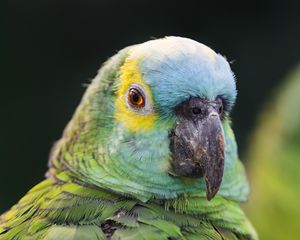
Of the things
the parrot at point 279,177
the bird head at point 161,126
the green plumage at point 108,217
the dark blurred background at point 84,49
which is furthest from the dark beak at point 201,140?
the dark blurred background at point 84,49

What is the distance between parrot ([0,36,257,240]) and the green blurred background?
2.48 m

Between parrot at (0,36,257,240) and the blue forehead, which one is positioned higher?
the blue forehead

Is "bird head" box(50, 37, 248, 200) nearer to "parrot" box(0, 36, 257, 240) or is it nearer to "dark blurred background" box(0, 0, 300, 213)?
"parrot" box(0, 36, 257, 240)

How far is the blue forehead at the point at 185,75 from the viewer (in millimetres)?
1585

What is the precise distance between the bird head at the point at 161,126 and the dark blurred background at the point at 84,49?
244 centimetres

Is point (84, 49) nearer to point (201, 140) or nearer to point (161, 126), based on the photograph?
point (161, 126)

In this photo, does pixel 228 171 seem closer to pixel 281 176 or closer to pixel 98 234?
pixel 98 234

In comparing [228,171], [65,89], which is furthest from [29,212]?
[65,89]

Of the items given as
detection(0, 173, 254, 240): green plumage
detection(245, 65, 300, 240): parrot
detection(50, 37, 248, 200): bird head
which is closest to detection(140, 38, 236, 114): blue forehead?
detection(50, 37, 248, 200): bird head

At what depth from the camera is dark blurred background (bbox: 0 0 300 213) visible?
428 cm

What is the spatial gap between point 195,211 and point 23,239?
0.46 m

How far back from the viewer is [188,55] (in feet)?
5.26

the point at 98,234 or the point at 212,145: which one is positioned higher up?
the point at 212,145

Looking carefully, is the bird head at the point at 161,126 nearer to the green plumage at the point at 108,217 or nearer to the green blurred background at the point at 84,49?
the green plumage at the point at 108,217
